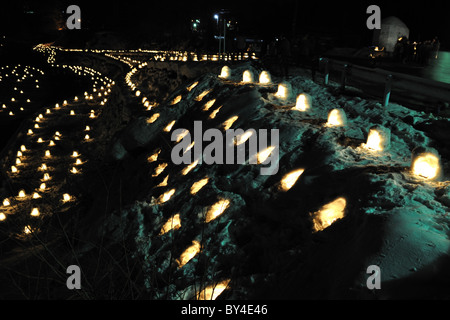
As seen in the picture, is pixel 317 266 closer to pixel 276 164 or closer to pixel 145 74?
pixel 276 164

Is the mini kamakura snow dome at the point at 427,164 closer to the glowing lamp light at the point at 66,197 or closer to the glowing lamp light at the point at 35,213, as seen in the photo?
the glowing lamp light at the point at 66,197

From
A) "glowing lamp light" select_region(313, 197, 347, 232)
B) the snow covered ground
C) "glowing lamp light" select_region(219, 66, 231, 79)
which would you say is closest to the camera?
the snow covered ground

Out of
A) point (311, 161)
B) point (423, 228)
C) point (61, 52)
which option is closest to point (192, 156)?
point (311, 161)

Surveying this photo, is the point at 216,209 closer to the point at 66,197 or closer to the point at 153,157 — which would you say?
the point at 153,157

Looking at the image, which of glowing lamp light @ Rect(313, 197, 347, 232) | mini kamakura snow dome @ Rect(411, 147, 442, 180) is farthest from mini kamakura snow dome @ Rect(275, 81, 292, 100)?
glowing lamp light @ Rect(313, 197, 347, 232)

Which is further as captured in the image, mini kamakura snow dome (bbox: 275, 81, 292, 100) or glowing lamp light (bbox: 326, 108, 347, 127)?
mini kamakura snow dome (bbox: 275, 81, 292, 100)

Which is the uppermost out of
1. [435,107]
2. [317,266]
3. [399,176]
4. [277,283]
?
[435,107]

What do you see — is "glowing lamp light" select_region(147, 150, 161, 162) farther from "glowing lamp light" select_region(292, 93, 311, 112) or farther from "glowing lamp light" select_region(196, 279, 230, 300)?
"glowing lamp light" select_region(196, 279, 230, 300)
